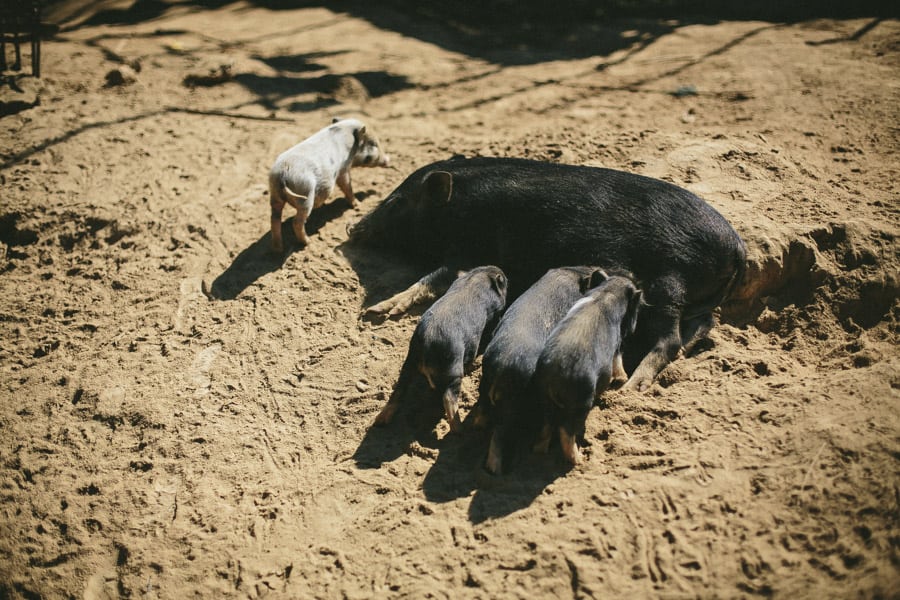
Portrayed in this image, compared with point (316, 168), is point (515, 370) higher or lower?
lower

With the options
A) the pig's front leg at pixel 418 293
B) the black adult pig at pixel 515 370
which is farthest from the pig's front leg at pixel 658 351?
the pig's front leg at pixel 418 293

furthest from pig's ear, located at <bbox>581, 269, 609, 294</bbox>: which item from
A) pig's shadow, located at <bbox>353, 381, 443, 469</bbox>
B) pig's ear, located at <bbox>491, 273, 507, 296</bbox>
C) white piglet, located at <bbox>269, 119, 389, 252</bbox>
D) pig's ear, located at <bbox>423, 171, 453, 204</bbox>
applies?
white piglet, located at <bbox>269, 119, 389, 252</bbox>

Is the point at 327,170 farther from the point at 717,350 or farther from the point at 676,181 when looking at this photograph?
the point at 717,350

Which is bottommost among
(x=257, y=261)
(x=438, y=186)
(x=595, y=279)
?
(x=257, y=261)

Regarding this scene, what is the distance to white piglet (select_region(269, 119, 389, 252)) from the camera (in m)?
4.46

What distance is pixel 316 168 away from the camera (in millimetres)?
4652

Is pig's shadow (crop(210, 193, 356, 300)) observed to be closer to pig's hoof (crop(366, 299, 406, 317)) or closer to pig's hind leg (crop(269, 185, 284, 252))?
pig's hind leg (crop(269, 185, 284, 252))

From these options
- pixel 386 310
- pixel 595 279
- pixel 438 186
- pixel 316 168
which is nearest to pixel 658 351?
pixel 595 279

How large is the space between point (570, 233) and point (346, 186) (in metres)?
2.09

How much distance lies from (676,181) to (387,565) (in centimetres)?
341

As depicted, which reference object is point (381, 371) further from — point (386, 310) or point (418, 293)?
point (418, 293)

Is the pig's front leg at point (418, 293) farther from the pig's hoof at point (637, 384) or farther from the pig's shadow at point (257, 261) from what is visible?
the pig's hoof at point (637, 384)

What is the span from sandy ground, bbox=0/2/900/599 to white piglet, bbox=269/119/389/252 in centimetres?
25

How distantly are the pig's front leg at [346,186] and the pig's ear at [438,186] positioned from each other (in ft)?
3.15
